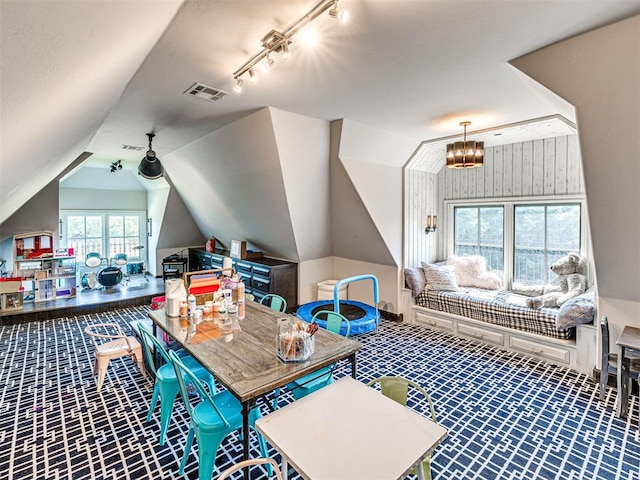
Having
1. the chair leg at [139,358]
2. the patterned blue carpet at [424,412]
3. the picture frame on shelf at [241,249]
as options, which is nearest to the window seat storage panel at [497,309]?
the patterned blue carpet at [424,412]

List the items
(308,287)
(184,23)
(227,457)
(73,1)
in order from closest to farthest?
1. (73,1)
2. (184,23)
3. (227,457)
4. (308,287)

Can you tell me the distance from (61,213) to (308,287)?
6050mm

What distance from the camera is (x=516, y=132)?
4.36 meters

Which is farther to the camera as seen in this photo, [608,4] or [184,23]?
[184,23]

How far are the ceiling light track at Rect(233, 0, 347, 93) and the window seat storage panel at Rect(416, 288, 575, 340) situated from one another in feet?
12.7

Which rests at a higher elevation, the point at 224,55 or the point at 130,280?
the point at 224,55

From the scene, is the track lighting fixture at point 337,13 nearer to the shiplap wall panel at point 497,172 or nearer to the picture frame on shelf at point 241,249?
the shiplap wall panel at point 497,172

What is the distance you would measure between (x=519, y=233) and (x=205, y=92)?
4.90m

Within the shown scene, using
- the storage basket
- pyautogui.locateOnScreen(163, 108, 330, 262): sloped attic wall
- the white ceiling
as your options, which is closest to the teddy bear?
the white ceiling

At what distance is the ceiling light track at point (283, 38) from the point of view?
1.78m

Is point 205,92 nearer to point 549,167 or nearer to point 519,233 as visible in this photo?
point 549,167

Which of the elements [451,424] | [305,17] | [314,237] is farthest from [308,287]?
[305,17]

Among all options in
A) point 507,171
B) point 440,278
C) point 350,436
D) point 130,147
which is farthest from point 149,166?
point 507,171

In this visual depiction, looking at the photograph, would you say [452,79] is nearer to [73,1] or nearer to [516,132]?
[516,132]
